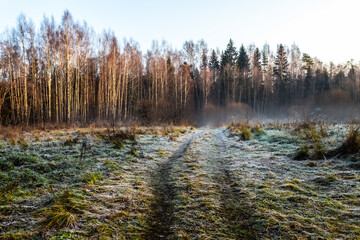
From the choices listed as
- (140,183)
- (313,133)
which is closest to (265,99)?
(313,133)

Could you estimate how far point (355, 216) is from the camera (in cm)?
304

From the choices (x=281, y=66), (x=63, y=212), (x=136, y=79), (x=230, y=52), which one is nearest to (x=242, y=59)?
(x=230, y=52)

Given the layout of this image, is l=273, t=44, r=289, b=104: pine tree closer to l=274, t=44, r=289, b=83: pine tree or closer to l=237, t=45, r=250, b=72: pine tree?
l=274, t=44, r=289, b=83: pine tree

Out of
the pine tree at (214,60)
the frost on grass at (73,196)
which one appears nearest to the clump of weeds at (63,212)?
the frost on grass at (73,196)

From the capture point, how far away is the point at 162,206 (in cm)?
380

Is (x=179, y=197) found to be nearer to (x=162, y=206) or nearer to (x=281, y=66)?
(x=162, y=206)

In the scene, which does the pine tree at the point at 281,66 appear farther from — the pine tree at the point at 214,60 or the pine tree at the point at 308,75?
the pine tree at the point at 214,60

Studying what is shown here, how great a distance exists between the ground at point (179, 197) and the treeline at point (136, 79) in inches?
579

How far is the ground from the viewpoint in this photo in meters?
2.86

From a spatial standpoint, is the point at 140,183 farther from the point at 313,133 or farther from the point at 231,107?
the point at 231,107

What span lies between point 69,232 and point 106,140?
716 cm

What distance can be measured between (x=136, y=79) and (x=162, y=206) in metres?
30.1

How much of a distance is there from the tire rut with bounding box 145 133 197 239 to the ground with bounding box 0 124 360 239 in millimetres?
16

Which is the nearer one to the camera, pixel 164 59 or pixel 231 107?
pixel 164 59
